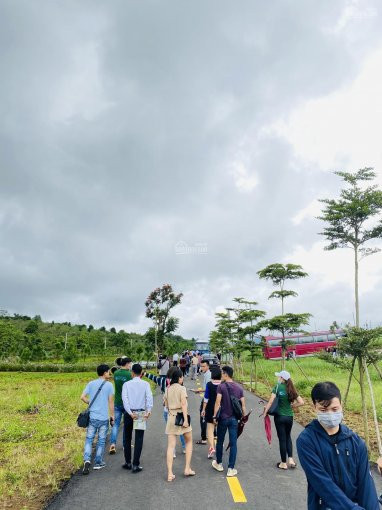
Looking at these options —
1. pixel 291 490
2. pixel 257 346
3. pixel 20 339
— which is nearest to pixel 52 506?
pixel 291 490

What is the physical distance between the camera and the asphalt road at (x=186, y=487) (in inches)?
204

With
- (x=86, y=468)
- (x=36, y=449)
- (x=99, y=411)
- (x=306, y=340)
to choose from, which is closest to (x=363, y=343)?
(x=99, y=411)

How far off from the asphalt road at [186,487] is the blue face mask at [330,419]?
3022 millimetres

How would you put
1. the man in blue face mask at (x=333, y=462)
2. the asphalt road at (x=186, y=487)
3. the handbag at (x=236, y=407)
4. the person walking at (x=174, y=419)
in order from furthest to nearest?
the handbag at (x=236, y=407)
the person walking at (x=174, y=419)
the asphalt road at (x=186, y=487)
the man in blue face mask at (x=333, y=462)

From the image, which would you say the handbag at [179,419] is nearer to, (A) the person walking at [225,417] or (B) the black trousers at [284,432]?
(A) the person walking at [225,417]

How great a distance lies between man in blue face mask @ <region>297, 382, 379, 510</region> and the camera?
270cm

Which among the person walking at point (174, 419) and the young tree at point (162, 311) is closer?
the person walking at point (174, 419)

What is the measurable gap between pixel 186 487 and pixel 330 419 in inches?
158

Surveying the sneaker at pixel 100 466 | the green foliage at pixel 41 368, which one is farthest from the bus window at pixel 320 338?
the sneaker at pixel 100 466

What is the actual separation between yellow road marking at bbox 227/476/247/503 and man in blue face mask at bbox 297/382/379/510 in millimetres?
2937

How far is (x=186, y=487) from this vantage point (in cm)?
583

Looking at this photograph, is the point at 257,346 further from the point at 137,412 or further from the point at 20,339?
the point at 20,339

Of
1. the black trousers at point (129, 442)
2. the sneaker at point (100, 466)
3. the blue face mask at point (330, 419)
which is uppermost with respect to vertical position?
the blue face mask at point (330, 419)

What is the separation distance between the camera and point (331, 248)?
13766mm
